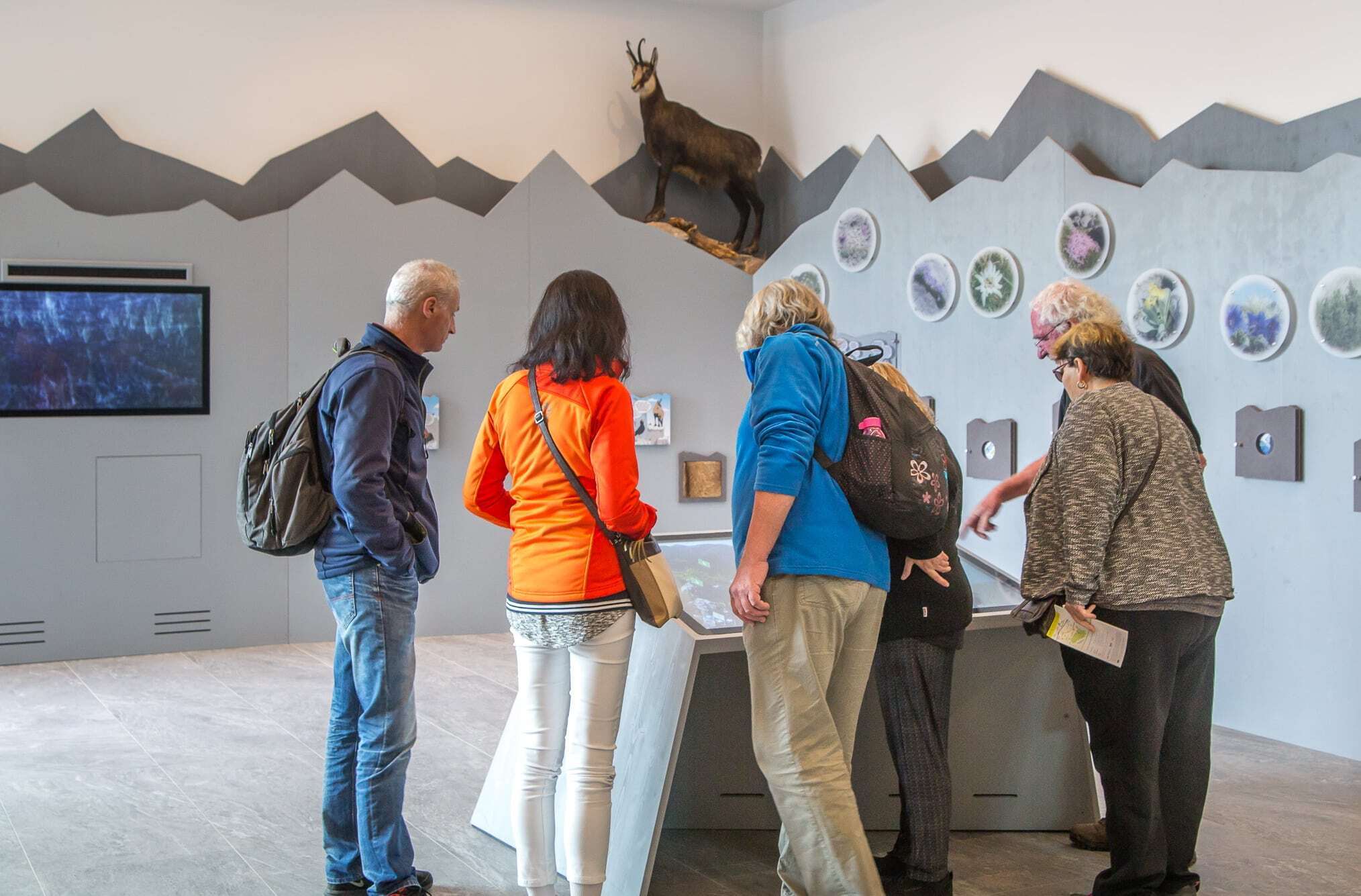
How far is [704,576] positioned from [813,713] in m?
0.90

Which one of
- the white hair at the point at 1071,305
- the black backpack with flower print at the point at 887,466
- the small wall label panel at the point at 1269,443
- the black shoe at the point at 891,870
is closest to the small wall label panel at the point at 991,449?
the small wall label panel at the point at 1269,443

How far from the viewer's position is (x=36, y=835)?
140 inches

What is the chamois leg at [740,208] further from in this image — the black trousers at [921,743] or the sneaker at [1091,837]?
the black trousers at [921,743]

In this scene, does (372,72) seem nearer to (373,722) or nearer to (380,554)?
(380,554)

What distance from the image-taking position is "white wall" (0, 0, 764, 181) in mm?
6145

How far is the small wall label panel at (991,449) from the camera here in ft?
18.6

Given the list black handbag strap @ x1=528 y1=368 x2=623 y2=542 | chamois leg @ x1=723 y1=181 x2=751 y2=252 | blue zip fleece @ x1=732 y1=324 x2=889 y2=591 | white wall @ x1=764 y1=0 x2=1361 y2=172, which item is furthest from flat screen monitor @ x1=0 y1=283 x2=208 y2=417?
blue zip fleece @ x1=732 y1=324 x2=889 y2=591

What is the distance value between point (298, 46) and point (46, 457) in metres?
2.50

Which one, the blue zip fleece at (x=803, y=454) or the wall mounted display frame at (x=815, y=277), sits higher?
the wall mounted display frame at (x=815, y=277)

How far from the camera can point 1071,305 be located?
122 inches

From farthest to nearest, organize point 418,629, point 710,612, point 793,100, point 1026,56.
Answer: point 793,100 → point 418,629 → point 1026,56 → point 710,612

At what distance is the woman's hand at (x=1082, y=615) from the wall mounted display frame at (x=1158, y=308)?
2.61m

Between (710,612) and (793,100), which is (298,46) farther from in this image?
(710,612)

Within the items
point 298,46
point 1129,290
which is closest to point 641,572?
point 1129,290
